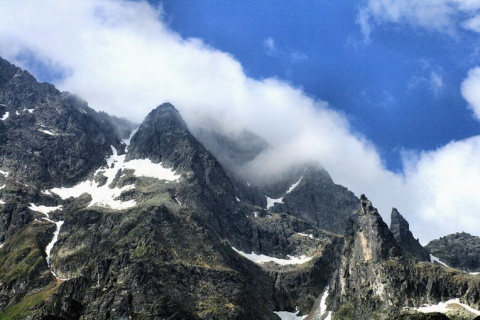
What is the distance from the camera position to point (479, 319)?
100438 millimetres

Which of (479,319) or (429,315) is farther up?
(429,315)

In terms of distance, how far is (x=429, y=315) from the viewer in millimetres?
190750

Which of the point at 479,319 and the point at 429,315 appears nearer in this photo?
the point at 479,319

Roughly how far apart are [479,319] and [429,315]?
96218 mm
